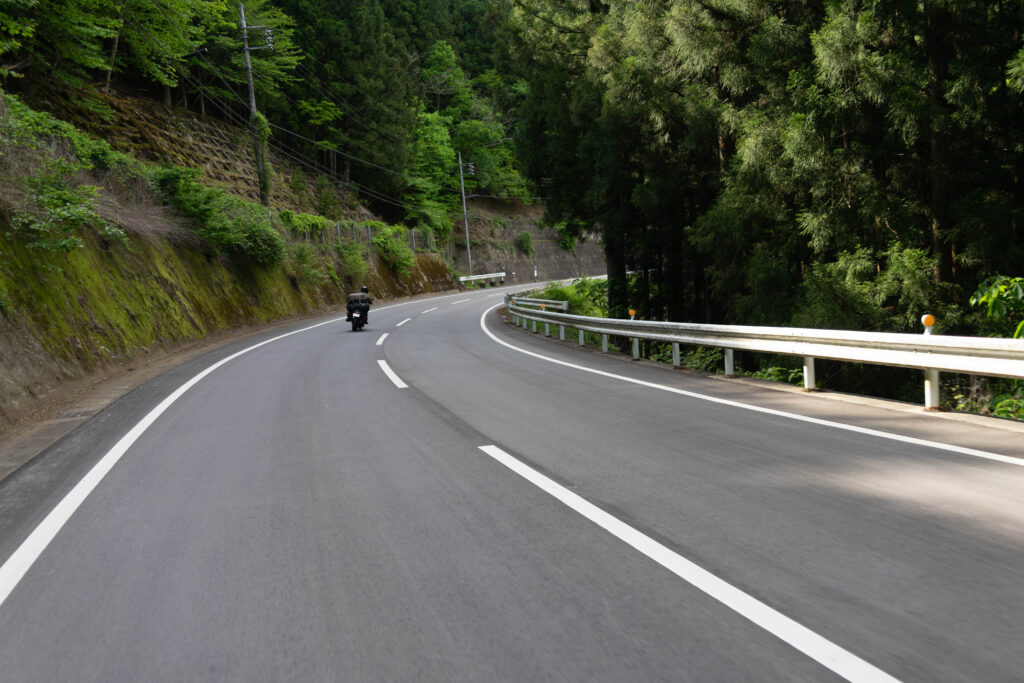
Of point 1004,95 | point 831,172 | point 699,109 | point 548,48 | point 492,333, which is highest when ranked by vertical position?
point 548,48

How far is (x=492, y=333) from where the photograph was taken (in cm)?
2152

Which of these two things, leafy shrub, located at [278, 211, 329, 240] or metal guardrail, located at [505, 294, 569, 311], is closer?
metal guardrail, located at [505, 294, 569, 311]

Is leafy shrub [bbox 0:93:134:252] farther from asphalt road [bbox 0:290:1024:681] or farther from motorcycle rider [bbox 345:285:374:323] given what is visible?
motorcycle rider [bbox 345:285:374:323]

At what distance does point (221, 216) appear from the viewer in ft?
78.1

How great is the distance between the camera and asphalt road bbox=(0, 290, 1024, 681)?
2.67 meters

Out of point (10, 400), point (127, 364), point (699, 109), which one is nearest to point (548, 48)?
point (699, 109)

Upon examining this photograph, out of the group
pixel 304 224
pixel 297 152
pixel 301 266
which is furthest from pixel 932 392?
pixel 297 152

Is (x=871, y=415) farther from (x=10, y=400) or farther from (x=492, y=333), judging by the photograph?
(x=492, y=333)

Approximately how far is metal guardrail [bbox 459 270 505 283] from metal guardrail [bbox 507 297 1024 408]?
45.8 m

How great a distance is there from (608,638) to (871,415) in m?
5.54

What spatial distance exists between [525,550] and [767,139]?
44.3 ft

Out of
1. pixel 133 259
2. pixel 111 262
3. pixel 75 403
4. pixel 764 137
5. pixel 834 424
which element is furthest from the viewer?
pixel 133 259

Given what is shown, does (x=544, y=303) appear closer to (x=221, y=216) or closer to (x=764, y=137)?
(x=764, y=137)

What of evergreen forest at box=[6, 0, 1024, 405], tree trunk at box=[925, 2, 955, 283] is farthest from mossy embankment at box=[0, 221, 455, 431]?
tree trunk at box=[925, 2, 955, 283]
